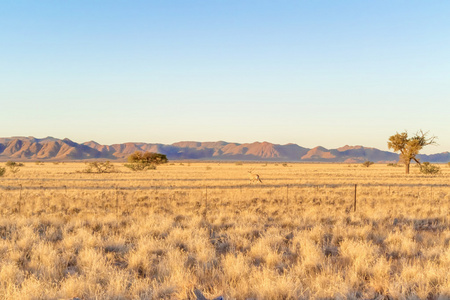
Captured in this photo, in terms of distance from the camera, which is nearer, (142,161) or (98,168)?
(98,168)

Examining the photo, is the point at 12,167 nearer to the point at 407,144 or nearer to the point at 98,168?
the point at 98,168

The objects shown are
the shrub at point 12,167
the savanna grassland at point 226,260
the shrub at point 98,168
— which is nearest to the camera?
the savanna grassland at point 226,260

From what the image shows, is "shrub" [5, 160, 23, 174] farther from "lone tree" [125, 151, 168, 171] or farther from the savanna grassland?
the savanna grassland

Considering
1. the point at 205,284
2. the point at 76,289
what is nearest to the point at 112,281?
the point at 76,289

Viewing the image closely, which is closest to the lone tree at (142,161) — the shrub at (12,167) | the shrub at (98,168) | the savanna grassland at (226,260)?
the shrub at (98,168)

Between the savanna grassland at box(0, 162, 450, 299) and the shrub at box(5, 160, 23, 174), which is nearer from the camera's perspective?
the savanna grassland at box(0, 162, 450, 299)

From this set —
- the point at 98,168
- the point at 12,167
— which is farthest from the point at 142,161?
the point at 12,167

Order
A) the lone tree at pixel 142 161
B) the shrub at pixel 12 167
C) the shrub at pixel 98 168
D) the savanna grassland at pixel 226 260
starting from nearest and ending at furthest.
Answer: the savanna grassland at pixel 226 260
the shrub at pixel 12 167
the shrub at pixel 98 168
the lone tree at pixel 142 161

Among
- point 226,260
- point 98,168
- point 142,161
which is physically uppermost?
point 142,161

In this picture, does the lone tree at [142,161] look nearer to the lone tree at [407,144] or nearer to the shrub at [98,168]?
the shrub at [98,168]

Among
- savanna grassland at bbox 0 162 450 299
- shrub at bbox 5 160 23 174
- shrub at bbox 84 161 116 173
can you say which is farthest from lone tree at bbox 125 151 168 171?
savanna grassland at bbox 0 162 450 299

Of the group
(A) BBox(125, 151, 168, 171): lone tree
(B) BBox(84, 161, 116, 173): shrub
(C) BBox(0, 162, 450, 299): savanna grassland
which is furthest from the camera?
(A) BBox(125, 151, 168, 171): lone tree

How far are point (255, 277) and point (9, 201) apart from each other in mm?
19242

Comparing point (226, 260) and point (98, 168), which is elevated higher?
point (226, 260)
